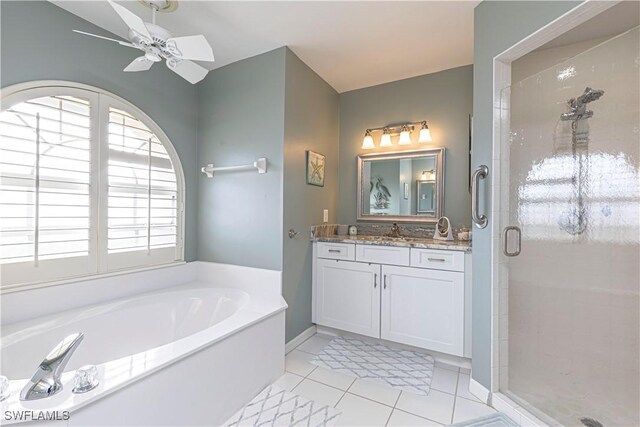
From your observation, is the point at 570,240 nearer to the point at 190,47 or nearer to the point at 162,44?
the point at 190,47

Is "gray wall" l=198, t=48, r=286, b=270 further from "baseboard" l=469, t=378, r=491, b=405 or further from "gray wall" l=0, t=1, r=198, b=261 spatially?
"baseboard" l=469, t=378, r=491, b=405

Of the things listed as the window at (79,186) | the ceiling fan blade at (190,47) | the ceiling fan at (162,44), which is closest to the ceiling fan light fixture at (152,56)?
the ceiling fan at (162,44)

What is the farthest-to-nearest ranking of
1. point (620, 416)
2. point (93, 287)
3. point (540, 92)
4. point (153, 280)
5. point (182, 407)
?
point (153, 280), point (93, 287), point (540, 92), point (620, 416), point (182, 407)

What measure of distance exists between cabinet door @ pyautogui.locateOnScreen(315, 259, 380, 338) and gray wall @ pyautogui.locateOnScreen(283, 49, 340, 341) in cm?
13

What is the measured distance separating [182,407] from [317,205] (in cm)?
184

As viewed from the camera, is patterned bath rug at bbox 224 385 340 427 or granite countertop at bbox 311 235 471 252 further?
granite countertop at bbox 311 235 471 252

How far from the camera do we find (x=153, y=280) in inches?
88.5

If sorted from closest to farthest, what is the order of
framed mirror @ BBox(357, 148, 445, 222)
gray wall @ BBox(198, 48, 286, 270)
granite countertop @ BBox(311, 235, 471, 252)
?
granite countertop @ BBox(311, 235, 471, 252) → gray wall @ BBox(198, 48, 286, 270) → framed mirror @ BBox(357, 148, 445, 222)

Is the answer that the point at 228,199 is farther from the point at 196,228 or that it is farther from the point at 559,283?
the point at 559,283

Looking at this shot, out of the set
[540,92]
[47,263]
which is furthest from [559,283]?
[47,263]

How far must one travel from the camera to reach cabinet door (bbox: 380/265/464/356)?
1992 mm

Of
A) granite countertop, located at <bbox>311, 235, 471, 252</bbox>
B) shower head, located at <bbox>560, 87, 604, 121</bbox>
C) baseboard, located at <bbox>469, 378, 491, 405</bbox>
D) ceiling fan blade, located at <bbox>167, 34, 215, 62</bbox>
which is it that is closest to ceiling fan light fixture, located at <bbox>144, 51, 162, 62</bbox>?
ceiling fan blade, located at <bbox>167, 34, 215, 62</bbox>

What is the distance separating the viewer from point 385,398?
170cm

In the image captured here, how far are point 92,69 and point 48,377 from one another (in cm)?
196
